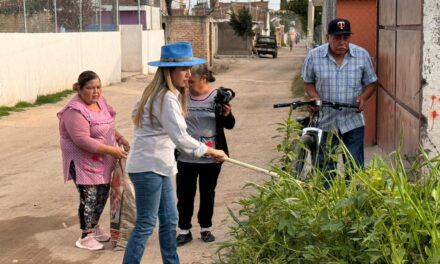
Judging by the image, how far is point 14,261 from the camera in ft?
19.4

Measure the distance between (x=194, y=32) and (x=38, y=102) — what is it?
1793 cm

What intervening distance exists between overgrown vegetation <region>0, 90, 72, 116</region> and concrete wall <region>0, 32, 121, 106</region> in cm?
15

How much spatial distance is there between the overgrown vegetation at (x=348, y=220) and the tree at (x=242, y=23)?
51492mm

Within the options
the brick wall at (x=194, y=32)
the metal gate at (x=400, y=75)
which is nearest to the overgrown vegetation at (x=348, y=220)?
the metal gate at (x=400, y=75)

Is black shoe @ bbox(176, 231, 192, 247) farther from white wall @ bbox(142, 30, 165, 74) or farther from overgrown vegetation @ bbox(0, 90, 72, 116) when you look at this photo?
white wall @ bbox(142, 30, 165, 74)

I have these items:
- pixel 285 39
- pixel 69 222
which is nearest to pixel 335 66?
pixel 69 222

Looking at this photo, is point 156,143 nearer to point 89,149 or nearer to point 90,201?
point 89,149

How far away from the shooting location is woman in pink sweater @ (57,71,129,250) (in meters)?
6.00

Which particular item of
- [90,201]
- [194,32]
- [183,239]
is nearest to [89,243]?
[90,201]

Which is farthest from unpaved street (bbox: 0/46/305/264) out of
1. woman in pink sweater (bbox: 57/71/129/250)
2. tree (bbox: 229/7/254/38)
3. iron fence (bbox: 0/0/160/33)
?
tree (bbox: 229/7/254/38)

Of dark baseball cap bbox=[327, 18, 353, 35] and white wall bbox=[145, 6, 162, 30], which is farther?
white wall bbox=[145, 6, 162, 30]

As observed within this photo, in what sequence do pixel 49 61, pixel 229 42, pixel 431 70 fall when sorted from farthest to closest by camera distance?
pixel 229 42, pixel 49 61, pixel 431 70

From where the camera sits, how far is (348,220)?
13.3ft

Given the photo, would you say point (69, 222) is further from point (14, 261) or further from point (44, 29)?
point (44, 29)
